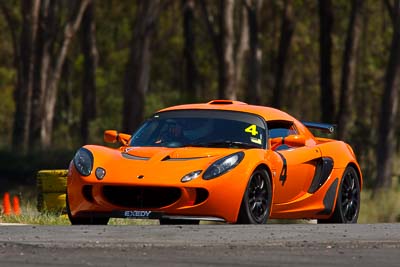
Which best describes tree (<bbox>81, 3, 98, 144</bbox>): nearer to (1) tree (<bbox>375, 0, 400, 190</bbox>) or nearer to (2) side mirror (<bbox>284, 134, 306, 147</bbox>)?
(1) tree (<bbox>375, 0, 400, 190</bbox>)

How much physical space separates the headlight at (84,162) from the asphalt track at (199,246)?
128cm

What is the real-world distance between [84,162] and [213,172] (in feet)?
3.99

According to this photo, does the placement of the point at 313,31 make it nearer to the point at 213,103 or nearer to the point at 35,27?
the point at 35,27

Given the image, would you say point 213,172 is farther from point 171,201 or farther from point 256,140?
point 256,140

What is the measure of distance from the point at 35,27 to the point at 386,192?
59.9 ft

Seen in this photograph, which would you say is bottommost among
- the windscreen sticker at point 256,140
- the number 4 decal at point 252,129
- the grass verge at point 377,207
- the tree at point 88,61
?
the tree at point 88,61

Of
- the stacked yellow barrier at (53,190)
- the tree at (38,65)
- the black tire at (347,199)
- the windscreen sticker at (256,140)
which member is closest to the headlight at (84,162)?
the windscreen sticker at (256,140)

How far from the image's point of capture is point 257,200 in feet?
40.1

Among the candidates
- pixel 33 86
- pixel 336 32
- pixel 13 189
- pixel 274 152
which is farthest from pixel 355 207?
pixel 336 32

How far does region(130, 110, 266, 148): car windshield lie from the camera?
12.7m

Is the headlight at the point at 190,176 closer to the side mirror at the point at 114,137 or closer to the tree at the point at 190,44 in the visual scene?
the side mirror at the point at 114,137

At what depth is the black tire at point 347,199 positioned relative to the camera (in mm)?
13766

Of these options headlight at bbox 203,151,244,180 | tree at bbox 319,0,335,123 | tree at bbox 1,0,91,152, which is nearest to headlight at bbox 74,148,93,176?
headlight at bbox 203,151,244,180

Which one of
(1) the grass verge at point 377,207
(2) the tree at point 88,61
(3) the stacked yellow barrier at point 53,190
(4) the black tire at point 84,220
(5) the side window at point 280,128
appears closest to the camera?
(4) the black tire at point 84,220
